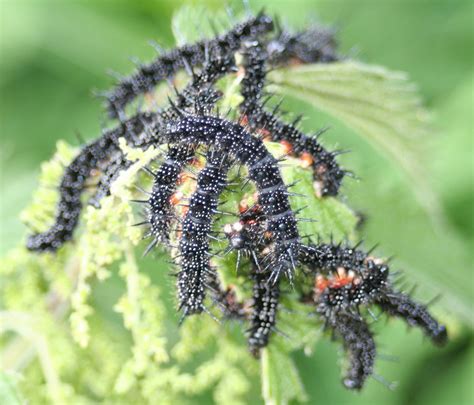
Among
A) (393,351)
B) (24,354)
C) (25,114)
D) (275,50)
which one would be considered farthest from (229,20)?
(25,114)

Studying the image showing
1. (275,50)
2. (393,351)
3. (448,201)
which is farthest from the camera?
(448,201)

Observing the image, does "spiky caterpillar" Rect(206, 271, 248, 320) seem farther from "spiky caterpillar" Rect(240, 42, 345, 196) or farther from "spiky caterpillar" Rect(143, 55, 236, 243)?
"spiky caterpillar" Rect(240, 42, 345, 196)

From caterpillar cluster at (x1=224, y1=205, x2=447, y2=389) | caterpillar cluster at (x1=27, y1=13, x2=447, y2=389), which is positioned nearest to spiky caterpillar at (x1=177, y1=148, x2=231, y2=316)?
caterpillar cluster at (x1=27, y1=13, x2=447, y2=389)

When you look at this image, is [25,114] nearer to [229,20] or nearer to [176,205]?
[229,20]

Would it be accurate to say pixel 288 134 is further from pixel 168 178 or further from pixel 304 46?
pixel 304 46

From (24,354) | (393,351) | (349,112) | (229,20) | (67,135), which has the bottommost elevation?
(24,354)

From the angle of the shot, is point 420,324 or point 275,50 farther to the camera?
point 275,50

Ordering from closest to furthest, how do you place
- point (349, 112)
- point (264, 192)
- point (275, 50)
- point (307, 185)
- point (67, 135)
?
point (264, 192), point (307, 185), point (275, 50), point (349, 112), point (67, 135)
